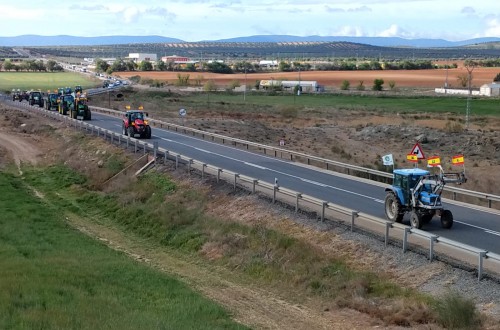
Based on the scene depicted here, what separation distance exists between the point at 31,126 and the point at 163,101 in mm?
35921

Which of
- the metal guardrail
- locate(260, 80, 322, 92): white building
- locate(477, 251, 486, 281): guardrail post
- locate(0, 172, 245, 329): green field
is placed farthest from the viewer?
locate(260, 80, 322, 92): white building

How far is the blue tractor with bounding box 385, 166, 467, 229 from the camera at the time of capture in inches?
963

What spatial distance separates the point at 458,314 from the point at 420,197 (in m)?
8.00

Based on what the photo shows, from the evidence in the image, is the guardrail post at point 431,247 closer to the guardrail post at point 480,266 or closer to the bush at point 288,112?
the guardrail post at point 480,266

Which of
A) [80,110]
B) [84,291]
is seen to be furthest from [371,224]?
[80,110]

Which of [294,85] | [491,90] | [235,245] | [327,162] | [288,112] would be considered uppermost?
[327,162]

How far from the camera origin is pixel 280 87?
5866 inches

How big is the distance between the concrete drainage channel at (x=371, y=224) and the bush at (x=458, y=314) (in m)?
1.79

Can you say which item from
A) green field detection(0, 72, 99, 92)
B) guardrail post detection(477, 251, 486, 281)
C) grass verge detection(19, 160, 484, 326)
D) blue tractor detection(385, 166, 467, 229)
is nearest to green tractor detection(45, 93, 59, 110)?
grass verge detection(19, 160, 484, 326)

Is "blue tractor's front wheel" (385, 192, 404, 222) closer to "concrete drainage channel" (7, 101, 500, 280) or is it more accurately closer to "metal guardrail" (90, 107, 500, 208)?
"concrete drainage channel" (7, 101, 500, 280)

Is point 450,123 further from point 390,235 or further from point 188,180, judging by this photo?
point 390,235

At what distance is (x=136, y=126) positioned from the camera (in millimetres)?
52500

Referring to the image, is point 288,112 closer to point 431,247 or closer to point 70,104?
point 70,104

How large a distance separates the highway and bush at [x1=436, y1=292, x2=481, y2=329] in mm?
5036
